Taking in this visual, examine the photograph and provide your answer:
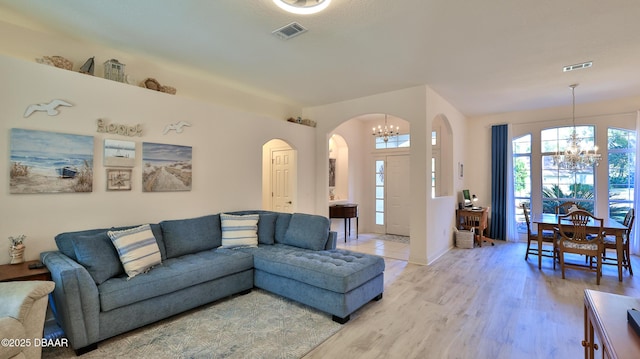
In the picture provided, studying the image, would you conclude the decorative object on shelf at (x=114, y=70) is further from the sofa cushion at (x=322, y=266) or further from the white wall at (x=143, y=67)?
the sofa cushion at (x=322, y=266)

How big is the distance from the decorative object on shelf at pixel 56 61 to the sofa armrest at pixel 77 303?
2.03m

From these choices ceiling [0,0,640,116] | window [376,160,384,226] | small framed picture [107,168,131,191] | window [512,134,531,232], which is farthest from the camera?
window [376,160,384,226]

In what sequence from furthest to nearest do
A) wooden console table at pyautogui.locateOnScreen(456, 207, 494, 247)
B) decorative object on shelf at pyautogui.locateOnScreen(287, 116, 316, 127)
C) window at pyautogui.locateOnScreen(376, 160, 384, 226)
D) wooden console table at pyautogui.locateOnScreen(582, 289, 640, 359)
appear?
window at pyautogui.locateOnScreen(376, 160, 384, 226), wooden console table at pyautogui.locateOnScreen(456, 207, 494, 247), decorative object on shelf at pyautogui.locateOnScreen(287, 116, 316, 127), wooden console table at pyautogui.locateOnScreen(582, 289, 640, 359)

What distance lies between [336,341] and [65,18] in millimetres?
3932

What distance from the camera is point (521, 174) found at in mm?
6496

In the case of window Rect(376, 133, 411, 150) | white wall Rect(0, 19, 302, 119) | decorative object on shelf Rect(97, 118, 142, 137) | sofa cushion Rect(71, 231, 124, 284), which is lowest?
sofa cushion Rect(71, 231, 124, 284)

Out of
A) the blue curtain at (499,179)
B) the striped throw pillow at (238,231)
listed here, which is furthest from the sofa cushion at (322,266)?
the blue curtain at (499,179)

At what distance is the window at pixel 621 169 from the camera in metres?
5.43

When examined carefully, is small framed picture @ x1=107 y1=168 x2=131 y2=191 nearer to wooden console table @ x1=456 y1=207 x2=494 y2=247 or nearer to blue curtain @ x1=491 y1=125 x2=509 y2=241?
wooden console table @ x1=456 y1=207 x2=494 y2=247

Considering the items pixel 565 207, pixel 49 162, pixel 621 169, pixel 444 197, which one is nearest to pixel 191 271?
pixel 49 162

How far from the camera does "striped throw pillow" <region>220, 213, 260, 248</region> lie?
149 inches

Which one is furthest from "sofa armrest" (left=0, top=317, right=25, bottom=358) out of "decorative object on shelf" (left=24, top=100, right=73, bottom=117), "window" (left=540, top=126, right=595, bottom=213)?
"window" (left=540, top=126, right=595, bottom=213)

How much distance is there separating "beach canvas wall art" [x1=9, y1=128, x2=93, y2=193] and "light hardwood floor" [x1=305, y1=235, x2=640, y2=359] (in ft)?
9.73

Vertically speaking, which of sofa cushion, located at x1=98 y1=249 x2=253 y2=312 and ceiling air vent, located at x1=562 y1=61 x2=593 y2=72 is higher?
ceiling air vent, located at x1=562 y1=61 x2=593 y2=72
